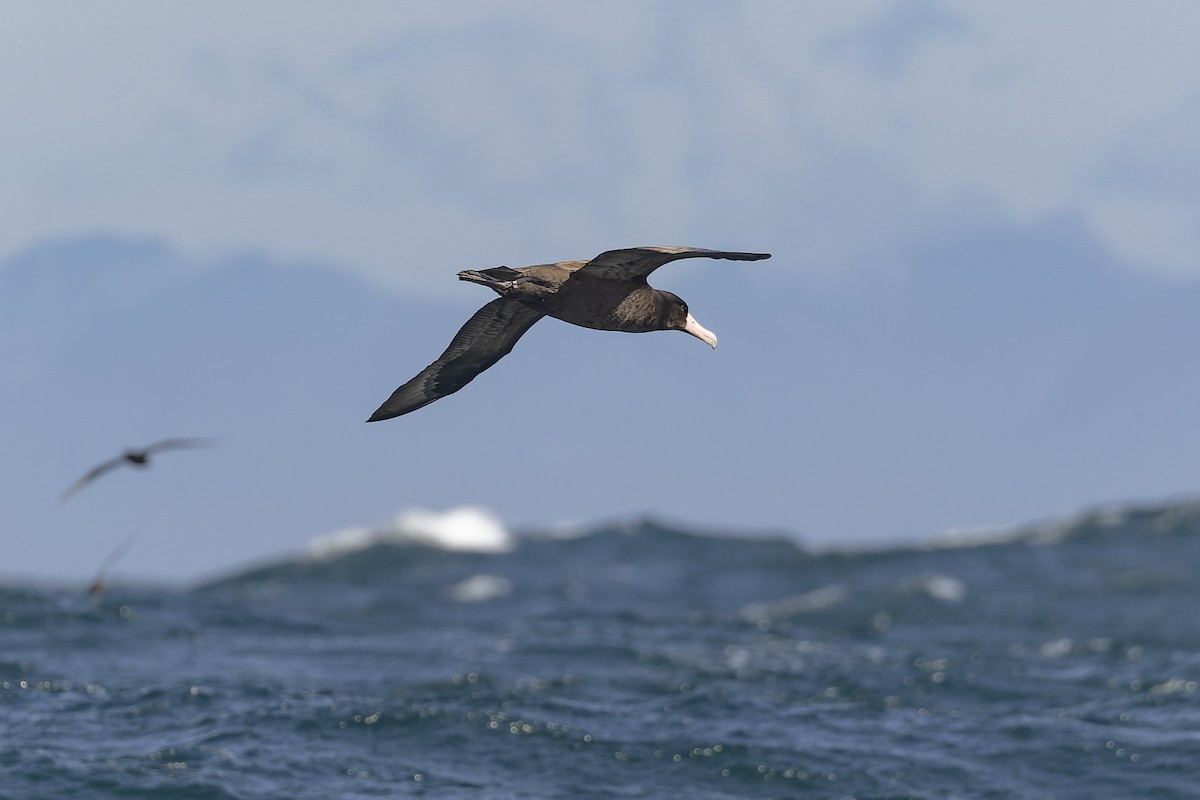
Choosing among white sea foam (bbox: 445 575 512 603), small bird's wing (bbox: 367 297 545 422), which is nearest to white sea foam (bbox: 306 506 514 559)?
white sea foam (bbox: 445 575 512 603)

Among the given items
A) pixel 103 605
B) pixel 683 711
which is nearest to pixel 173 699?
pixel 683 711

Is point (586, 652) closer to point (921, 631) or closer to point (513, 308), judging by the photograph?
point (921, 631)

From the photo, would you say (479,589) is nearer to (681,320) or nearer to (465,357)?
(465,357)

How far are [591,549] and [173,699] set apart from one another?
41.8 m

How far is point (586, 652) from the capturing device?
35250 millimetres

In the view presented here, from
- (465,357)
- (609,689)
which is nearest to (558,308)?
(465,357)

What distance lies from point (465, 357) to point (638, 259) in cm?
335

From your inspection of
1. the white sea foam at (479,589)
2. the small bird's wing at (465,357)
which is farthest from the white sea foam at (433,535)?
the small bird's wing at (465,357)

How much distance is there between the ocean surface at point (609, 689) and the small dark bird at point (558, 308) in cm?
864

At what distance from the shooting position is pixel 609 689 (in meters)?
29.6

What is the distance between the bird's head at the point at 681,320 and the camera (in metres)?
14.1

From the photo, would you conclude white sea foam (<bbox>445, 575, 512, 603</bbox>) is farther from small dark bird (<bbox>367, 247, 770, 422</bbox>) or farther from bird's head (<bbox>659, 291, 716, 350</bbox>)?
bird's head (<bbox>659, 291, 716, 350</bbox>)

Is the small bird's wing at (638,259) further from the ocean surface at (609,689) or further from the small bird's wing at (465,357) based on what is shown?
the ocean surface at (609,689)

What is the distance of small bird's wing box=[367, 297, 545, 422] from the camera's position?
15.0m
